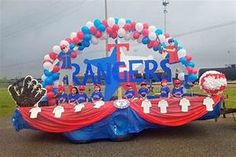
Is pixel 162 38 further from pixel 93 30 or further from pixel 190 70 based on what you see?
pixel 93 30

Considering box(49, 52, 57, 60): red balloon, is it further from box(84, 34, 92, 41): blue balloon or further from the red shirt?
the red shirt

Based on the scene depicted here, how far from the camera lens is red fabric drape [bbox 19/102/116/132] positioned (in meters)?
10.7

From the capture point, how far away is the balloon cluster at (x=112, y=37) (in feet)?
41.4

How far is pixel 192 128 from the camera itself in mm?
12508

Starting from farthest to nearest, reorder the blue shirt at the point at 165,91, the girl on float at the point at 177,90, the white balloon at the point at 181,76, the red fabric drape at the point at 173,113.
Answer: the white balloon at the point at 181,76 → the blue shirt at the point at 165,91 → the girl on float at the point at 177,90 → the red fabric drape at the point at 173,113

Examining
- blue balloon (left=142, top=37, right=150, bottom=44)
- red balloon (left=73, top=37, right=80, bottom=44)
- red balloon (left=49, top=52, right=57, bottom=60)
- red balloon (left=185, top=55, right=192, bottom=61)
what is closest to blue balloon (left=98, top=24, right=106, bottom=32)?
red balloon (left=73, top=37, right=80, bottom=44)

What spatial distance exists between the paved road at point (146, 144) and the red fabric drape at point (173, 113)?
0.50 meters

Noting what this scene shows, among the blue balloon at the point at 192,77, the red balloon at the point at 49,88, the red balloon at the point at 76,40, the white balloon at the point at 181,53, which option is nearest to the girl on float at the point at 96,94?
the red balloon at the point at 49,88

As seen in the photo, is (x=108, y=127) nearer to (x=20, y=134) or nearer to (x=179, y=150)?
(x=179, y=150)

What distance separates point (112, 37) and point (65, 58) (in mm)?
1694

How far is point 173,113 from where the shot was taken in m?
10.8

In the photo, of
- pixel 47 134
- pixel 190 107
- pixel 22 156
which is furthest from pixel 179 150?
pixel 47 134

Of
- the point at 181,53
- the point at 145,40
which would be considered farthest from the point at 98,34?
the point at 181,53

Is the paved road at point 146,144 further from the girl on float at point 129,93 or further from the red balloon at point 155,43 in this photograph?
the red balloon at point 155,43
